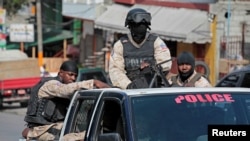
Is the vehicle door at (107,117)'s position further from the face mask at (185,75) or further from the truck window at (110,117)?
the face mask at (185,75)

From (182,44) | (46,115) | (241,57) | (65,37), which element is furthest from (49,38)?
(46,115)

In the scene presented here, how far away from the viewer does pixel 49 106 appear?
860 centimetres

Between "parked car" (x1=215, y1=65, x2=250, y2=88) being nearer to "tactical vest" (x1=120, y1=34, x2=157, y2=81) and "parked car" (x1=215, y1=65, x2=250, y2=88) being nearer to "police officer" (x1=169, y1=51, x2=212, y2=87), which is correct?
"tactical vest" (x1=120, y1=34, x2=157, y2=81)

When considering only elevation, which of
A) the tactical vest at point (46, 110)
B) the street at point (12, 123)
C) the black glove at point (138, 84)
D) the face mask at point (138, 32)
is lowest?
the street at point (12, 123)

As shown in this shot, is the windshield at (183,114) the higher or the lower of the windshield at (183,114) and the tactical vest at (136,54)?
the lower

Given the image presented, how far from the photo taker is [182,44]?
102 ft

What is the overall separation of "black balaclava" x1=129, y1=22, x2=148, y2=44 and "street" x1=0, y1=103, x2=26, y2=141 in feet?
29.0

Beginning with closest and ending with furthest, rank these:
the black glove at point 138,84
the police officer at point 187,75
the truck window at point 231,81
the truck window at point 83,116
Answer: the truck window at point 83,116
the black glove at point 138,84
the police officer at point 187,75
the truck window at point 231,81

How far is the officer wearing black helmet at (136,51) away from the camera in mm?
8297

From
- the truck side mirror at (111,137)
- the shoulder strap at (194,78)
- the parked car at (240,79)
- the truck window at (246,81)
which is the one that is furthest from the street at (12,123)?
the truck side mirror at (111,137)

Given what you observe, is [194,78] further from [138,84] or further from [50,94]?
[50,94]

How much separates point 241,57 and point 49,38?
25.5m

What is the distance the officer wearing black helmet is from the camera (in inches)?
327

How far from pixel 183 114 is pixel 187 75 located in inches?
72.5
